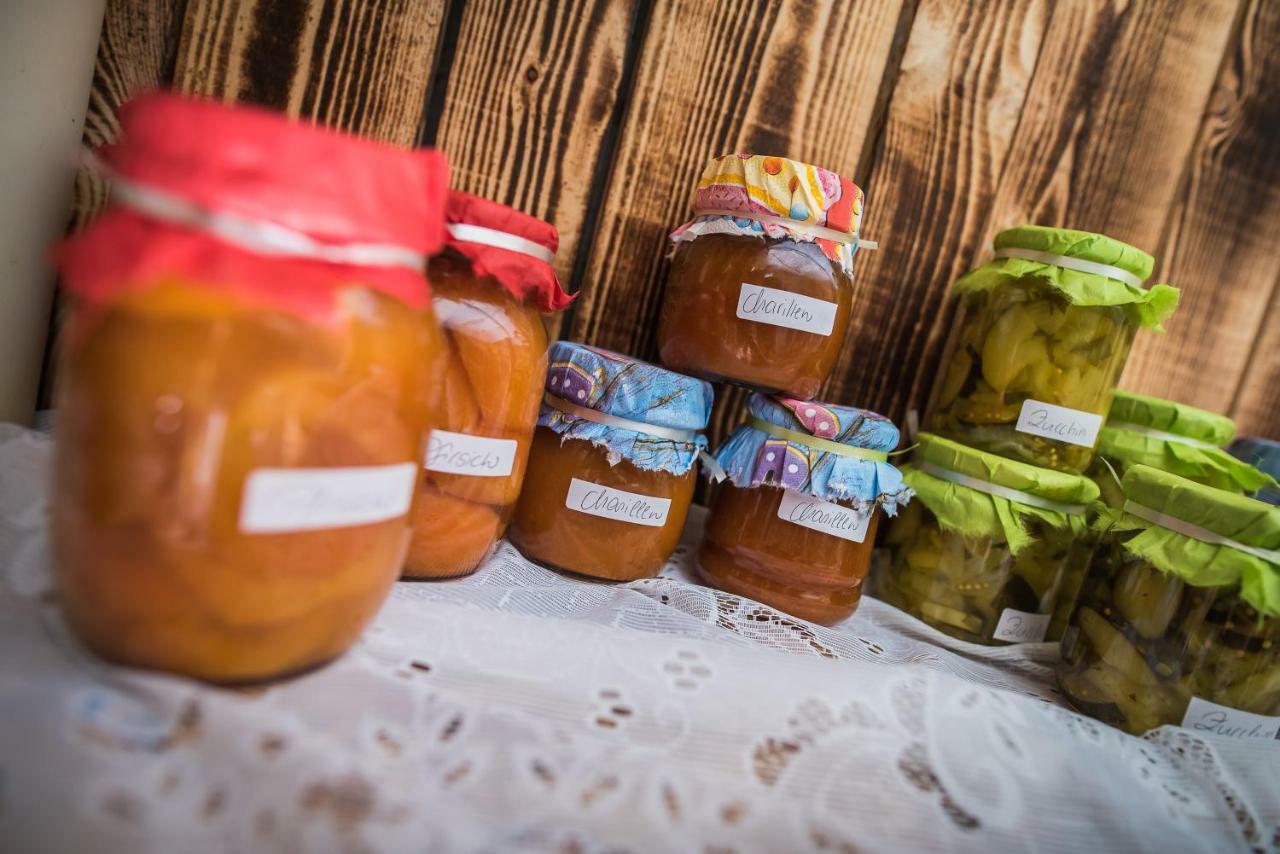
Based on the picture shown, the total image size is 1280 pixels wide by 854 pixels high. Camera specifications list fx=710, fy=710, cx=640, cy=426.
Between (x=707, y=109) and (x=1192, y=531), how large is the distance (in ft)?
2.61

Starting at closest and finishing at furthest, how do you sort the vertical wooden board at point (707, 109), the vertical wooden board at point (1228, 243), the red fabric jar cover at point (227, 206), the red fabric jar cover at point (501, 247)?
the red fabric jar cover at point (227, 206), the red fabric jar cover at point (501, 247), the vertical wooden board at point (707, 109), the vertical wooden board at point (1228, 243)

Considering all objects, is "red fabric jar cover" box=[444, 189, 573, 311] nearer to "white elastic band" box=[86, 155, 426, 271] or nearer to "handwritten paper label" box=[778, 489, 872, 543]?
"white elastic band" box=[86, 155, 426, 271]

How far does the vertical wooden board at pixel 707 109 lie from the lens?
1008 millimetres

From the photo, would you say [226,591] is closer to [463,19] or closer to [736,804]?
[736,804]

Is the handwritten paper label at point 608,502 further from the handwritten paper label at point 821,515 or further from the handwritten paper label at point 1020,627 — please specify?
the handwritten paper label at point 1020,627

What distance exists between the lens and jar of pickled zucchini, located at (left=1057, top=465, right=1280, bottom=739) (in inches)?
28.0

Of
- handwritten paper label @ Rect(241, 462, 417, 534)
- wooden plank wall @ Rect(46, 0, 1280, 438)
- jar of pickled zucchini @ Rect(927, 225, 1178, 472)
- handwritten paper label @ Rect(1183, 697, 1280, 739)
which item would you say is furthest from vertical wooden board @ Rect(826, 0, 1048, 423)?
handwritten paper label @ Rect(241, 462, 417, 534)

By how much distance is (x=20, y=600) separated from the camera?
50 cm

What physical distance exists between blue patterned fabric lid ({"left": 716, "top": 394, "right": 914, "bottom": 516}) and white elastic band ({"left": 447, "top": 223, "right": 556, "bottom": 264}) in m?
0.37

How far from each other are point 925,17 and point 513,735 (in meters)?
1.13

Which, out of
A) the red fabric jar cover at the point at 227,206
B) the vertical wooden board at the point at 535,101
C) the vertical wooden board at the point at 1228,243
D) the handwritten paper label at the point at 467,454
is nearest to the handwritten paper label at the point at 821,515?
the handwritten paper label at the point at 467,454

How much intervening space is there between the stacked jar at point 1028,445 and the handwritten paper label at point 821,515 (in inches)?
5.7

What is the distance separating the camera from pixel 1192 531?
0.74m

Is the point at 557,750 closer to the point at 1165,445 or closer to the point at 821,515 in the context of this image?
the point at 821,515
